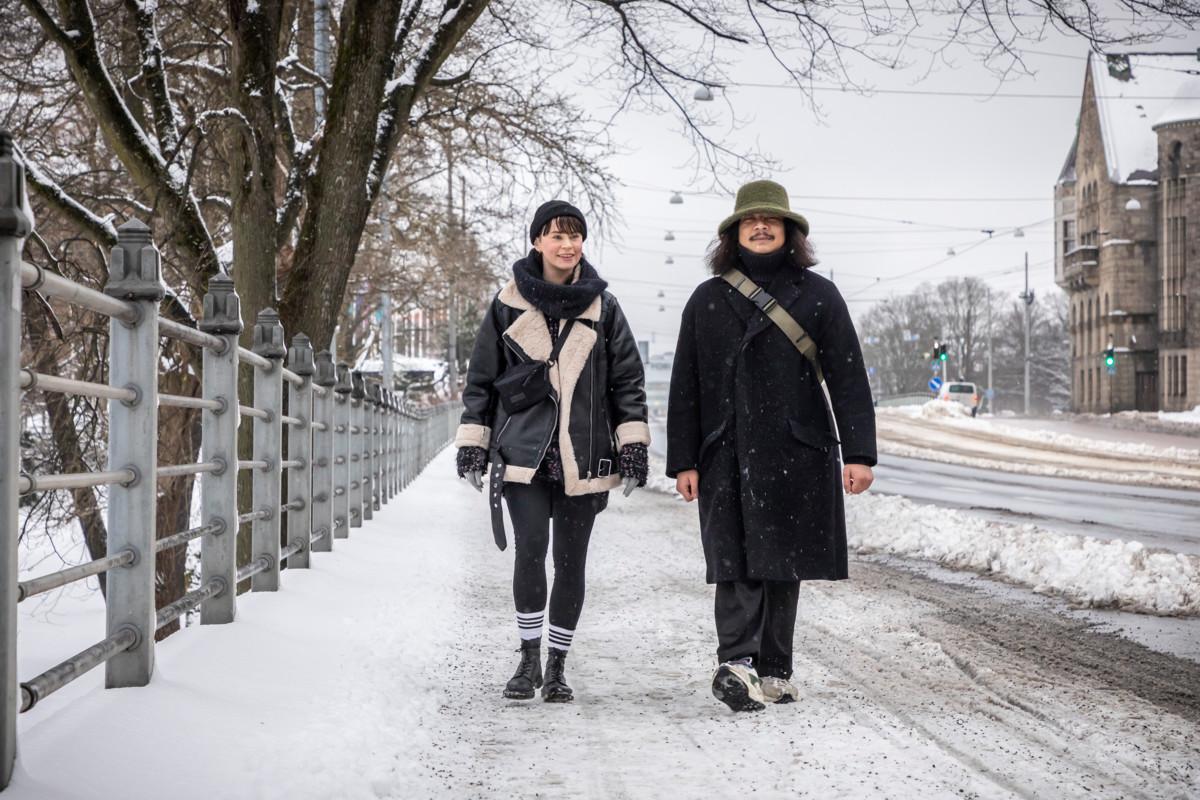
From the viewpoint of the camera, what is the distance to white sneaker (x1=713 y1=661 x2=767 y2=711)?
15.0ft

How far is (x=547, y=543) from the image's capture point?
4938 millimetres

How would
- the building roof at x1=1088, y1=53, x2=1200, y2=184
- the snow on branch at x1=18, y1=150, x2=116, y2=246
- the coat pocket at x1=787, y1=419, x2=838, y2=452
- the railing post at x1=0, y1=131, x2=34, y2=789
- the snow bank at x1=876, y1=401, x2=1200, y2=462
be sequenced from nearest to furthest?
the railing post at x1=0, y1=131, x2=34, y2=789 < the coat pocket at x1=787, y1=419, x2=838, y2=452 < the snow on branch at x1=18, y1=150, x2=116, y2=246 < the snow bank at x1=876, y1=401, x2=1200, y2=462 < the building roof at x1=1088, y1=53, x2=1200, y2=184

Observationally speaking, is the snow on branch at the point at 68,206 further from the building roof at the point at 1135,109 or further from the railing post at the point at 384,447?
the building roof at the point at 1135,109

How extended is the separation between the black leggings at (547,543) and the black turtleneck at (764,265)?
1.13 m

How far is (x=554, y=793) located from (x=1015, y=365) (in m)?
109

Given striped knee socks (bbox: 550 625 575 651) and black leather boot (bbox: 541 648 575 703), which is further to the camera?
striped knee socks (bbox: 550 625 575 651)

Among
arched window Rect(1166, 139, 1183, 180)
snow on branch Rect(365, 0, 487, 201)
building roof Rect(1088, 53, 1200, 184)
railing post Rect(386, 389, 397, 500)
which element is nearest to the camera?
snow on branch Rect(365, 0, 487, 201)

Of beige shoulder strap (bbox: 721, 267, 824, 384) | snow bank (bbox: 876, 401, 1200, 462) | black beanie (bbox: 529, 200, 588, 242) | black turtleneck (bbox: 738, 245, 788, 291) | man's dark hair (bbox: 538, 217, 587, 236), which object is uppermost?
black beanie (bbox: 529, 200, 588, 242)

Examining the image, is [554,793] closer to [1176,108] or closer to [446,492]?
[446,492]

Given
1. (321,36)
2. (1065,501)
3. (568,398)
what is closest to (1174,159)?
(1065,501)

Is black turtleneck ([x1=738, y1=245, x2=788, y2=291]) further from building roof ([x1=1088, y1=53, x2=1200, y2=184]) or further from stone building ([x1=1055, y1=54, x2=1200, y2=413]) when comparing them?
building roof ([x1=1088, y1=53, x2=1200, y2=184])

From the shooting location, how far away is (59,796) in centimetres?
281

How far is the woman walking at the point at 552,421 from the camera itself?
484 centimetres

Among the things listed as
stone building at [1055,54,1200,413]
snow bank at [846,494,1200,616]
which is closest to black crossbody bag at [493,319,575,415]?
snow bank at [846,494,1200,616]
